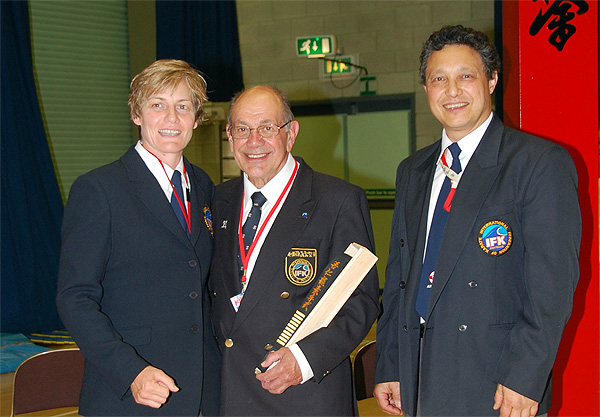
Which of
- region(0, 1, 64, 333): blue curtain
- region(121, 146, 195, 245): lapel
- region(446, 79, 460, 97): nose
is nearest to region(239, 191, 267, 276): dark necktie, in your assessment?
region(121, 146, 195, 245): lapel

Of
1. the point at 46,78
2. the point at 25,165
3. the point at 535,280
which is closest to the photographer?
the point at 535,280

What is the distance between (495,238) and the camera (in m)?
1.77

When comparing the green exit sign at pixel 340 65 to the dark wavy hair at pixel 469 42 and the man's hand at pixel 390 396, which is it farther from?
the man's hand at pixel 390 396

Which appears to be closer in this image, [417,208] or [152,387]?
[152,387]

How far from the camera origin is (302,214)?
2055 mm

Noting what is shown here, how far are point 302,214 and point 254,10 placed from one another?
7.29 m

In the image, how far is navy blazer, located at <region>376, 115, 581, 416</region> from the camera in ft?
5.53

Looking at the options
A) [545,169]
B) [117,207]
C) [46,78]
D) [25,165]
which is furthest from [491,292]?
[46,78]

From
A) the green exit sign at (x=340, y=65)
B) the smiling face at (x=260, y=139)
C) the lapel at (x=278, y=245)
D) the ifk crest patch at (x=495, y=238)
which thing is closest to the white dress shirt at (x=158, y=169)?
the smiling face at (x=260, y=139)

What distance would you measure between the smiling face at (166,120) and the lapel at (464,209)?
912 millimetres

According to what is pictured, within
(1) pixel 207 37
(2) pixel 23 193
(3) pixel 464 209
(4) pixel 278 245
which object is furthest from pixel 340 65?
(3) pixel 464 209

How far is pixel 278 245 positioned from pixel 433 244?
1.61 feet

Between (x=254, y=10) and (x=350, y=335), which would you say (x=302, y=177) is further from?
(x=254, y=10)

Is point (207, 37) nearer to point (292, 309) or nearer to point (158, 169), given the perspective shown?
point (158, 169)
